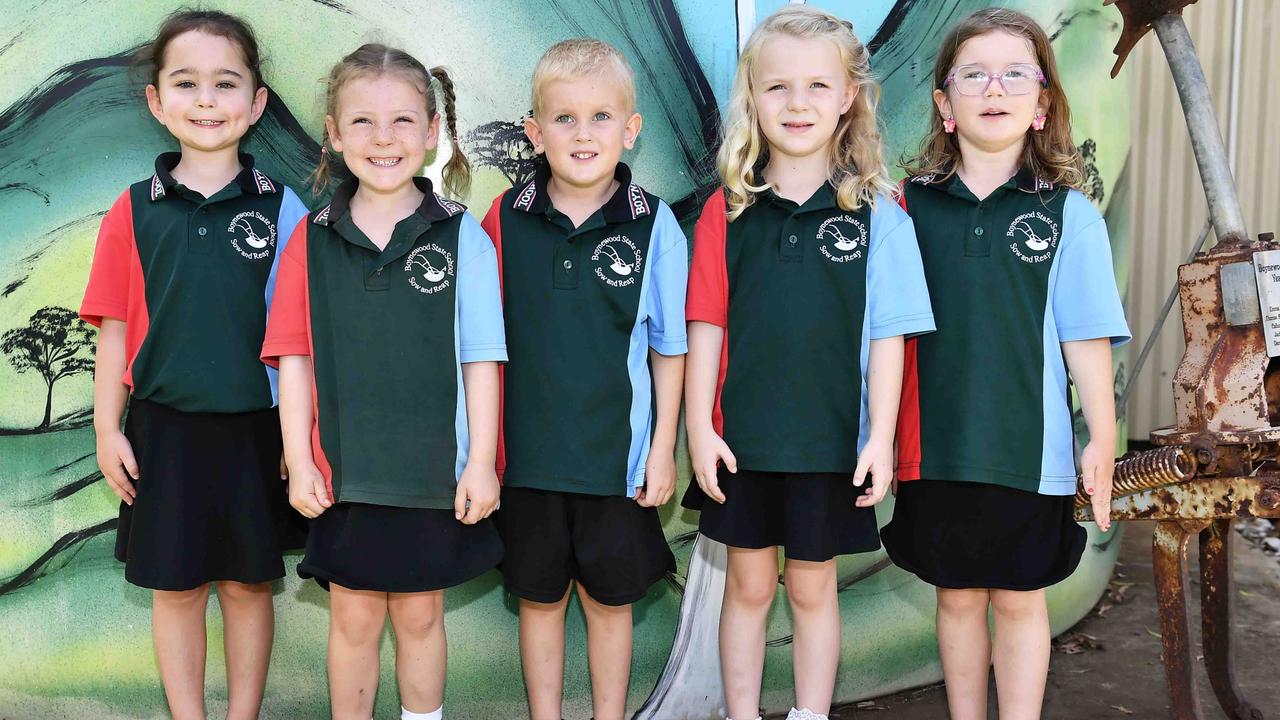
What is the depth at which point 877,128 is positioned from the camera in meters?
2.60

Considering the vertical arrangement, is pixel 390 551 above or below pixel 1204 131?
below

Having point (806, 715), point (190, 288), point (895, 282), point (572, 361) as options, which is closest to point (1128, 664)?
point (806, 715)

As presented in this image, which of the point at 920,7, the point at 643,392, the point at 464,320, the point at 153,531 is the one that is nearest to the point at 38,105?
the point at 153,531

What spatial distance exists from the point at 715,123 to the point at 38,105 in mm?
1822

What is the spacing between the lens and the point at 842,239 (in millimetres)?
2434

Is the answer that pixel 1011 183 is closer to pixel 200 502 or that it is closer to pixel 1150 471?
pixel 1150 471

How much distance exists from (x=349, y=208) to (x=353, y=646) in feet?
3.46

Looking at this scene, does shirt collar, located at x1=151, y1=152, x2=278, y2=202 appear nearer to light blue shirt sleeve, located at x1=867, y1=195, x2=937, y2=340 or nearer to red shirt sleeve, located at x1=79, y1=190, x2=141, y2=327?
red shirt sleeve, located at x1=79, y1=190, x2=141, y2=327

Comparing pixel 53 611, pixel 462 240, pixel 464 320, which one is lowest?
pixel 53 611

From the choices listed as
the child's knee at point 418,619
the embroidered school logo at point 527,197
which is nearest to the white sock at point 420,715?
the child's knee at point 418,619

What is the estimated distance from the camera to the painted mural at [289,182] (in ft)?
9.02

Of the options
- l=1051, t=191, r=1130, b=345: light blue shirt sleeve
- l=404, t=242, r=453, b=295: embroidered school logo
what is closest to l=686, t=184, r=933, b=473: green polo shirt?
l=1051, t=191, r=1130, b=345: light blue shirt sleeve

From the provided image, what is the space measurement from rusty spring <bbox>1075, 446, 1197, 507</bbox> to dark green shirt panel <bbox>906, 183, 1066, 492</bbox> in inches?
11.0

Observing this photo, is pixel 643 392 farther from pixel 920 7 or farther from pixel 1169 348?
pixel 1169 348
